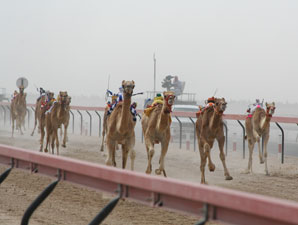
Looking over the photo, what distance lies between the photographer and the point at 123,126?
415 inches

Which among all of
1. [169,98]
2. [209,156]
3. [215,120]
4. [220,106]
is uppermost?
[169,98]

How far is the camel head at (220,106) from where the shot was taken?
1157cm

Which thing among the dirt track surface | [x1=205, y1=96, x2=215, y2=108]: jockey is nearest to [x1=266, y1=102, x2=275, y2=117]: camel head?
the dirt track surface

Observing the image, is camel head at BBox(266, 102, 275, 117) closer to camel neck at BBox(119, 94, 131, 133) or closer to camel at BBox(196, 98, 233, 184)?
camel at BBox(196, 98, 233, 184)

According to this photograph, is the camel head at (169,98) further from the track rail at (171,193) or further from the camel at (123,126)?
the track rail at (171,193)

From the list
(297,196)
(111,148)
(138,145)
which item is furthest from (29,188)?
(138,145)

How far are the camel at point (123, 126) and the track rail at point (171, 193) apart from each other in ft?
13.9

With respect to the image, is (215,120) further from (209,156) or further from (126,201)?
(126,201)

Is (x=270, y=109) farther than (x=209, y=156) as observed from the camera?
Yes

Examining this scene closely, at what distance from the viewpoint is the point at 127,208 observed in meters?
8.79

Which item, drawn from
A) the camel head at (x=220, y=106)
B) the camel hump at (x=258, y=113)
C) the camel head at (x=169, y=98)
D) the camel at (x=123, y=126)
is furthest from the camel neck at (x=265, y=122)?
the camel at (x=123, y=126)

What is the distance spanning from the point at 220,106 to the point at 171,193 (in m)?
7.37

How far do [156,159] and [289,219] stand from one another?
14.2 metres

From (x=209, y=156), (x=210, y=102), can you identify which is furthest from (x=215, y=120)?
(x=209, y=156)
